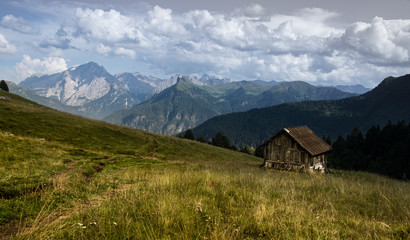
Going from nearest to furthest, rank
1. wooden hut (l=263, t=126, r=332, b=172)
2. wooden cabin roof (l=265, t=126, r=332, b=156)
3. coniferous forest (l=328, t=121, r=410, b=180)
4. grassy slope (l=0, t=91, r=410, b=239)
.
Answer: grassy slope (l=0, t=91, r=410, b=239)
wooden hut (l=263, t=126, r=332, b=172)
wooden cabin roof (l=265, t=126, r=332, b=156)
coniferous forest (l=328, t=121, r=410, b=180)

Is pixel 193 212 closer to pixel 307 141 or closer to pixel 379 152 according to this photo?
pixel 307 141

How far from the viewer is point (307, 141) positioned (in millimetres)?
36844

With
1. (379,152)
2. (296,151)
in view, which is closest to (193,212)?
(296,151)

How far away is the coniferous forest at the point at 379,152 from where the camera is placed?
59.4 metres

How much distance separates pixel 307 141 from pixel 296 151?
9.79ft

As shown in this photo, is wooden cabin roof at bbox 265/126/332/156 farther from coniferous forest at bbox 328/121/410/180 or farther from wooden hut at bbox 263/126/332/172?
coniferous forest at bbox 328/121/410/180

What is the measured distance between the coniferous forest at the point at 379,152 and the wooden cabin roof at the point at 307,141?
3171 cm

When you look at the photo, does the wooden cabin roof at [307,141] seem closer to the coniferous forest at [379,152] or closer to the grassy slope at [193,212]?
the grassy slope at [193,212]

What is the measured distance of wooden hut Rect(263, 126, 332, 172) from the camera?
1369 inches

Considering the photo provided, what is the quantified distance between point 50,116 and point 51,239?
2394 inches

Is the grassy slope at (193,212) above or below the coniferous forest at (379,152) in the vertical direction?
above

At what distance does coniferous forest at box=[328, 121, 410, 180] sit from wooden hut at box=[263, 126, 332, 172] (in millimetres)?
32686

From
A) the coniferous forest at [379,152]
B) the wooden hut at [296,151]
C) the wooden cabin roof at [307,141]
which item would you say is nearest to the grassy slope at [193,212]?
the wooden hut at [296,151]

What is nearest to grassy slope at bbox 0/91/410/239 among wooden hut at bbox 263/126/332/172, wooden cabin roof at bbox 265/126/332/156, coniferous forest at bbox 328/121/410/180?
wooden hut at bbox 263/126/332/172
